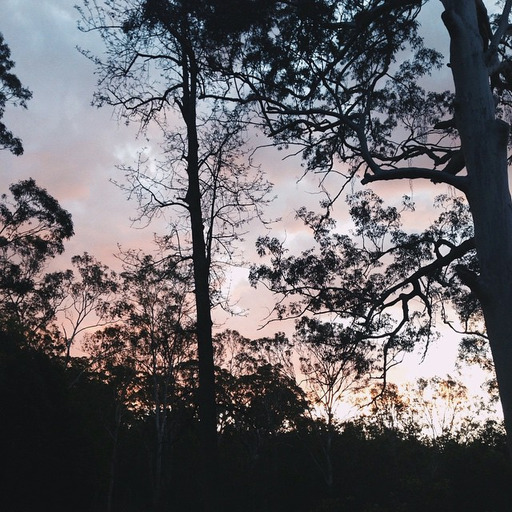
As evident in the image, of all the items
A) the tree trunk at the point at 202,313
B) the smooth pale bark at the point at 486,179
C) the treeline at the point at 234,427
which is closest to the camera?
the smooth pale bark at the point at 486,179

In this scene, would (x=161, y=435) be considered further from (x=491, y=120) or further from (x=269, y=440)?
(x=491, y=120)

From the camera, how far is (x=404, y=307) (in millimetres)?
8656

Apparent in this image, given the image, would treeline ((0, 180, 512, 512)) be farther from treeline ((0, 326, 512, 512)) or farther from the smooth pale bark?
the smooth pale bark

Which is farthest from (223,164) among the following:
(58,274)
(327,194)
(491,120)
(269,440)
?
(269,440)

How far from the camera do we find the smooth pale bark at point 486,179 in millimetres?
6016

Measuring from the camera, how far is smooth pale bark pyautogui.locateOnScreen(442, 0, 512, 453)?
6.02 metres

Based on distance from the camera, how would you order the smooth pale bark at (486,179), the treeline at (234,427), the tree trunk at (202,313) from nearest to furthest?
the smooth pale bark at (486,179) → the tree trunk at (202,313) → the treeline at (234,427)

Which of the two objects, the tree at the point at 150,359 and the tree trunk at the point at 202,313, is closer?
the tree trunk at the point at 202,313

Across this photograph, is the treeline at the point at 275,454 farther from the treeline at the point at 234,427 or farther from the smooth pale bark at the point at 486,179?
the smooth pale bark at the point at 486,179

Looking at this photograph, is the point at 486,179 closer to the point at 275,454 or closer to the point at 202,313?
the point at 202,313

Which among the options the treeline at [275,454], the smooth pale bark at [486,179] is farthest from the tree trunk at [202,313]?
the treeline at [275,454]

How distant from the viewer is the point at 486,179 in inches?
257

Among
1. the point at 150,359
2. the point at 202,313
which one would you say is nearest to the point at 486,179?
the point at 202,313

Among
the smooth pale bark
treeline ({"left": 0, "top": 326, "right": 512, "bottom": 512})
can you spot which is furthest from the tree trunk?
treeline ({"left": 0, "top": 326, "right": 512, "bottom": 512})
